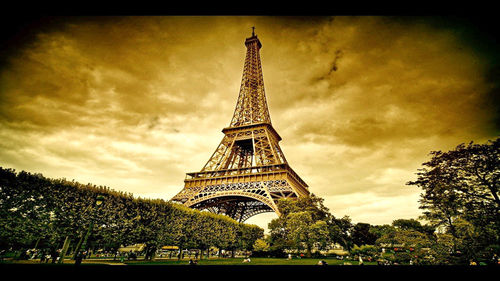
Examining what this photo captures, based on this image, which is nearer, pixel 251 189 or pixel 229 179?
pixel 251 189

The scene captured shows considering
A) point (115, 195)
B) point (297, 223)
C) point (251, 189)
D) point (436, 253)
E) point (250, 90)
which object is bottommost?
point (436, 253)

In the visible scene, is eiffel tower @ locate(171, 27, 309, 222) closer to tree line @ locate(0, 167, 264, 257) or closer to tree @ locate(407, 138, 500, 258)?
tree line @ locate(0, 167, 264, 257)

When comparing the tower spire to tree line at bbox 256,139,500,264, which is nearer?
tree line at bbox 256,139,500,264

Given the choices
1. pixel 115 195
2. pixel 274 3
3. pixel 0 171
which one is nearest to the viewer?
pixel 274 3
